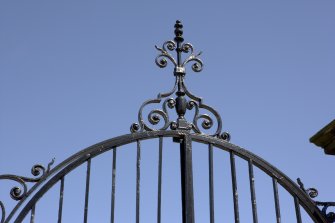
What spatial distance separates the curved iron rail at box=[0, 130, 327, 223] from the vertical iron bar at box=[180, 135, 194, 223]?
9 centimetres

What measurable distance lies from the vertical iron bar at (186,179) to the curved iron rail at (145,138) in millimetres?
85

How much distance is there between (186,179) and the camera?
15.1ft

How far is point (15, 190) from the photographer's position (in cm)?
431

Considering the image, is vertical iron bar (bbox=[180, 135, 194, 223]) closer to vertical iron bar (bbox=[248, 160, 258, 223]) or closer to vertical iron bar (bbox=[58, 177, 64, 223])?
vertical iron bar (bbox=[248, 160, 258, 223])

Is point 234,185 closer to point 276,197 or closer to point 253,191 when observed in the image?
point 253,191

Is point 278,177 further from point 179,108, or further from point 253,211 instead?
point 179,108

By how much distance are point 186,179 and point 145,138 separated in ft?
1.48

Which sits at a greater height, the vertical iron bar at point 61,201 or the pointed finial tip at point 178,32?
the pointed finial tip at point 178,32

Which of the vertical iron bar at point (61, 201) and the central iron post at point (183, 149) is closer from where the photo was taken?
the vertical iron bar at point (61, 201)

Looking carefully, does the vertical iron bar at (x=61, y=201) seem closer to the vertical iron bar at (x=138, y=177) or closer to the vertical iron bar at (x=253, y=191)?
the vertical iron bar at (x=138, y=177)

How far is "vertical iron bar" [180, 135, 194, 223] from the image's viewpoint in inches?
176

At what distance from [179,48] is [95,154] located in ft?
3.77

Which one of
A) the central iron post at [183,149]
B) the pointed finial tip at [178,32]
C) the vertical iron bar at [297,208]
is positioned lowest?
the vertical iron bar at [297,208]

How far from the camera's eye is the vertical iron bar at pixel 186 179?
4.47 meters
